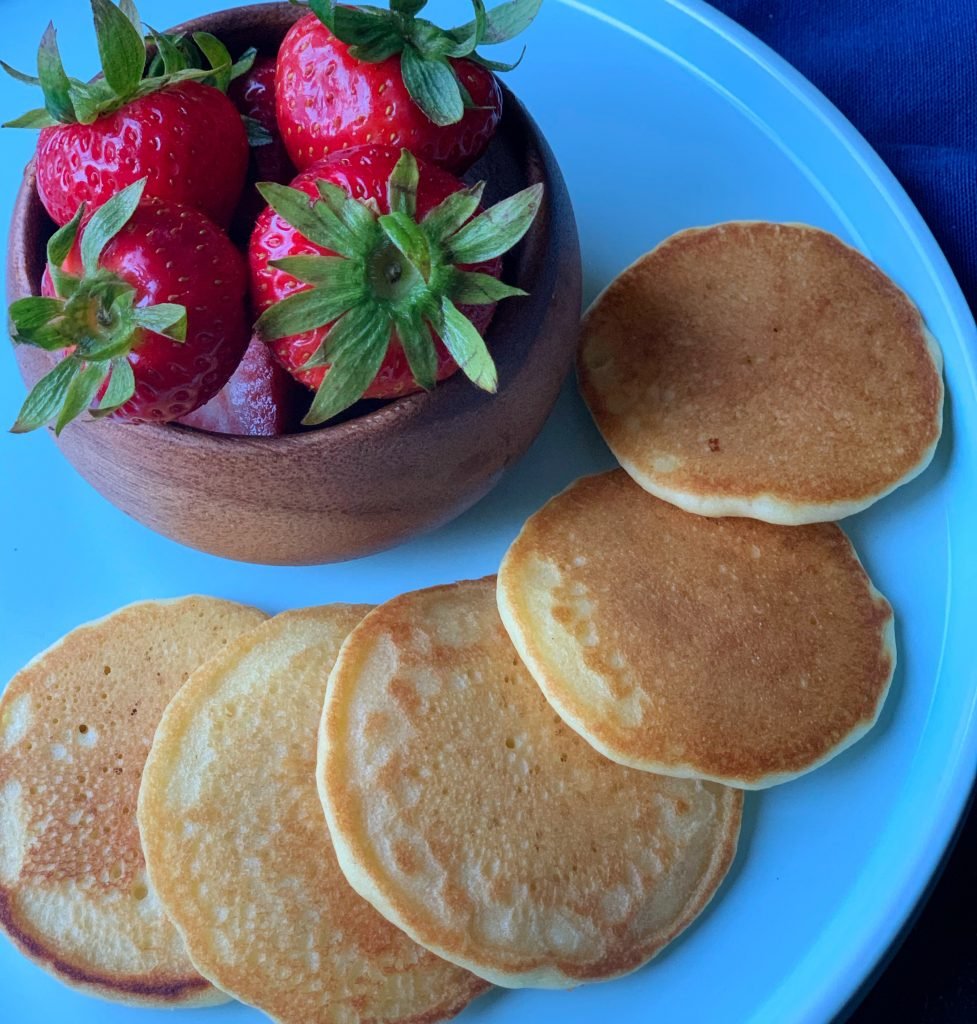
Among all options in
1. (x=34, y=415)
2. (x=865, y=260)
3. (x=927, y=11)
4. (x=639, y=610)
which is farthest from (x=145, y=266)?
(x=927, y=11)

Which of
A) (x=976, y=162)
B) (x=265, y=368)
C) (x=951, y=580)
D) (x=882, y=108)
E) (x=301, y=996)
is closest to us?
(x=265, y=368)

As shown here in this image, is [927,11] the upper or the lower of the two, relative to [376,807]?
upper

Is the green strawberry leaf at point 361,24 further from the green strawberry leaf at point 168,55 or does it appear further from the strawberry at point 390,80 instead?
the green strawberry leaf at point 168,55

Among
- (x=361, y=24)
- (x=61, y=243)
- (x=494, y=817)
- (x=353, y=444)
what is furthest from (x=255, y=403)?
(x=494, y=817)

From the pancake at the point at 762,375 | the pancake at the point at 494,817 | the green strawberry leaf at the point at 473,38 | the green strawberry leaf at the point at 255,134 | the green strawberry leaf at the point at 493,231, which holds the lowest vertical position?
the pancake at the point at 494,817

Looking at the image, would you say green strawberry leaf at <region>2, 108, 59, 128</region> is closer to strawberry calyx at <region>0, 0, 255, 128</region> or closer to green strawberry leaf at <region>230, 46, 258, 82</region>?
strawberry calyx at <region>0, 0, 255, 128</region>

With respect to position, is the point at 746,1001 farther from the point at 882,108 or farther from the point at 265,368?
the point at 882,108

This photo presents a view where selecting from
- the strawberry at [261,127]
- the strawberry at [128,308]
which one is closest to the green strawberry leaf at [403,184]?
the strawberry at [128,308]
